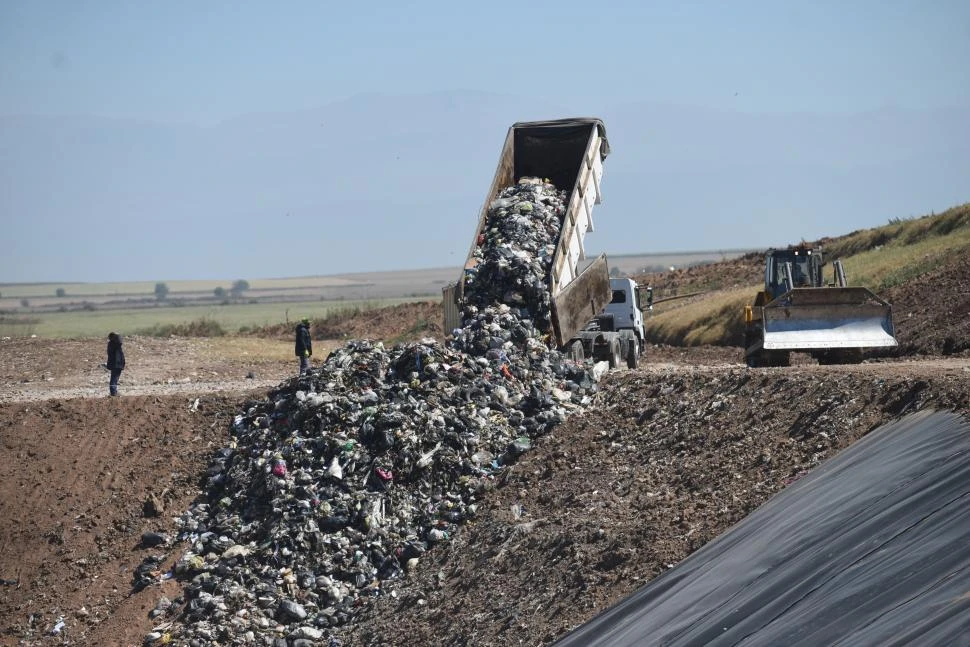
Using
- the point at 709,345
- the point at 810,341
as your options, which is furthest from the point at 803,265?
the point at 709,345

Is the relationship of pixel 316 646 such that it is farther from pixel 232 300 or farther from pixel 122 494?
pixel 232 300

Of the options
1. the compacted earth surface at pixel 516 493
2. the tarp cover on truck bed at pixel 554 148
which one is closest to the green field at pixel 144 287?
the tarp cover on truck bed at pixel 554 148

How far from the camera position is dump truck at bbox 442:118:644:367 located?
648 inches

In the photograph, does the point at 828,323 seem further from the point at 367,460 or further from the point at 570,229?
the point at 367,460

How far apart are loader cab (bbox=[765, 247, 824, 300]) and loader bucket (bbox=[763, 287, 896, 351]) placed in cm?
211

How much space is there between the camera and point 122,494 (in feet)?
48.2

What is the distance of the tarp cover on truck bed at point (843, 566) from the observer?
19.8ft

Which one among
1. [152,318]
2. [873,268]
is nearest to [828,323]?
[873,268]

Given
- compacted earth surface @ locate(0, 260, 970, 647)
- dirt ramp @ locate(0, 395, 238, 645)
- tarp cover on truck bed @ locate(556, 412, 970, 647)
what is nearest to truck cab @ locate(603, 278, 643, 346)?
compacted earth surface @ locate(0, 260, 970, 647)

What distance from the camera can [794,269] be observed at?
18984 millimetres

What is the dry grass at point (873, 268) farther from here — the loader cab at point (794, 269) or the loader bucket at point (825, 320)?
the loader bucket at point (825, 320)

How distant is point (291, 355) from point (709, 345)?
10840mm

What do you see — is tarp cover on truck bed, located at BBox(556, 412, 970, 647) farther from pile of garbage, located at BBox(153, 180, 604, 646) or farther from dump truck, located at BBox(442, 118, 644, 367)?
dump truck, located at BBox(442, 118, 644, 367)

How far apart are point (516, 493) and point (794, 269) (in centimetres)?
813
